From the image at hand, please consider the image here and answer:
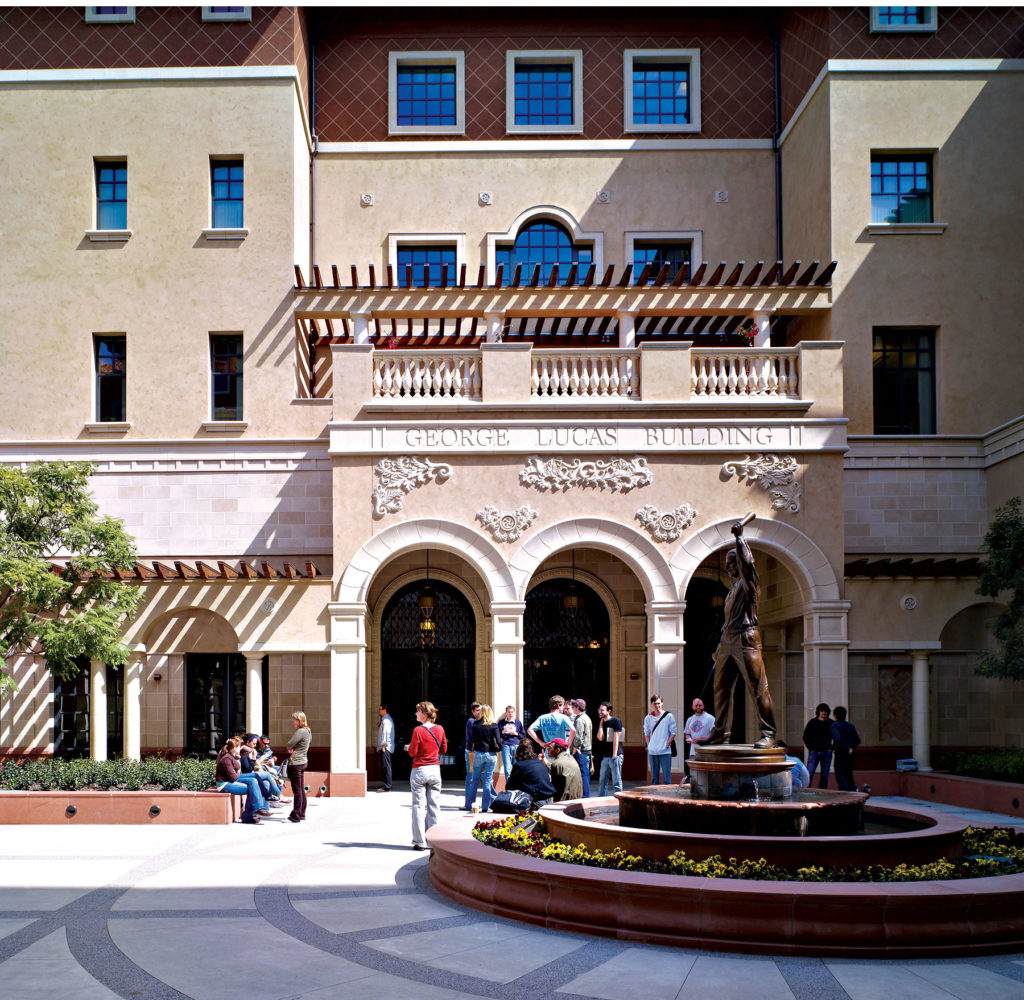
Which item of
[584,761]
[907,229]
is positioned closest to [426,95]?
[907,229]

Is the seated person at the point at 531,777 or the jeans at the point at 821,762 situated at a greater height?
the seated person at the point at 531,777

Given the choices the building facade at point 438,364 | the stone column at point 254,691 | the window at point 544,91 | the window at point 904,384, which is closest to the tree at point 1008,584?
the building facade at point 438,364

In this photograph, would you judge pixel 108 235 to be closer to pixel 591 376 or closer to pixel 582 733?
pixel 591 376

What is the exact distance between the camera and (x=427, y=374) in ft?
74.3

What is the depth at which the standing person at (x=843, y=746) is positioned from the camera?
1983cm

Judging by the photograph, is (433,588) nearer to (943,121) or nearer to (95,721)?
(95,721)

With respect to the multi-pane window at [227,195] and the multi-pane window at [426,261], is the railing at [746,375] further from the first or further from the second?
the multi-pane window at [227,195]

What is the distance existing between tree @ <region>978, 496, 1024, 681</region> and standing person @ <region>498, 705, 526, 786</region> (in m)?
8.25

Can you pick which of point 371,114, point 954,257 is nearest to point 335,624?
point 371,114

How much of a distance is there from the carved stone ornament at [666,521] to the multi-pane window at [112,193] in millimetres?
13547

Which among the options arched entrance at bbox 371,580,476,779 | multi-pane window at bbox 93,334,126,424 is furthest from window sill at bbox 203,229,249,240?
arched entrance at bbox 371,580,476,779

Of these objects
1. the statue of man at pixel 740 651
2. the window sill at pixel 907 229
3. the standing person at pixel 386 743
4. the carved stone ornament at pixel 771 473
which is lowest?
the standing person at pixel 386 743

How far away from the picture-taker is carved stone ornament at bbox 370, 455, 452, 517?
22.1 m

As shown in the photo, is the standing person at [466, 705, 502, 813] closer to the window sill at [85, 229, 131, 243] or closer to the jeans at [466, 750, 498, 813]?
the jeans at [466, 750, 498, 813]
